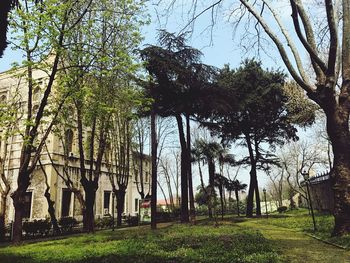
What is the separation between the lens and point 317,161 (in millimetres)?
41469

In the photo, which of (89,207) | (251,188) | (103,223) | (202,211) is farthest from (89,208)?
(202,211)

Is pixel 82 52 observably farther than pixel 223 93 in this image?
No

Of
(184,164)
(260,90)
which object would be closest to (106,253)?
(184,164)

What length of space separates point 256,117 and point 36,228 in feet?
68.3

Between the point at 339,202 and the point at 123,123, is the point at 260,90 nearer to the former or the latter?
the point at 123,123

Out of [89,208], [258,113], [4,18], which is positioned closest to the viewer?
[4,18]

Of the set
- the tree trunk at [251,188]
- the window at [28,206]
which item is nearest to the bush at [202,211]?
the tree trunk at [251,188]

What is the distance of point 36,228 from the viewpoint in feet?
→ 67.8

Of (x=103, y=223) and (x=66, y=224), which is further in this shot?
(x=103, y=223)

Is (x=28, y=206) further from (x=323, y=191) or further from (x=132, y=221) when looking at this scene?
(x=323, y=191)

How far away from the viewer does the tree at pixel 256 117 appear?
3058 cm

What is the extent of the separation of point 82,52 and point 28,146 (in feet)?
15.7

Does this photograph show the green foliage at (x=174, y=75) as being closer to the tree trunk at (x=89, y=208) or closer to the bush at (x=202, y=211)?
the tree trunk at (x=89, y=208)

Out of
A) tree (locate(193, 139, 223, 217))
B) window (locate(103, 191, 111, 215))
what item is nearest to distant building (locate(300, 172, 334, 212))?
tree (locate(193, 139, 223, 217))
